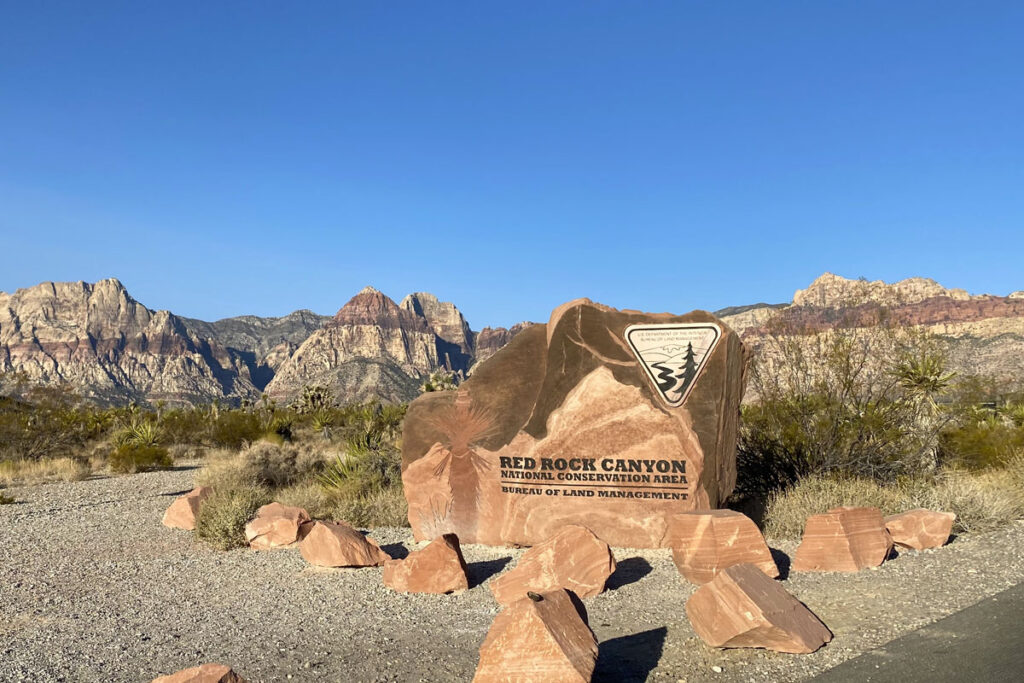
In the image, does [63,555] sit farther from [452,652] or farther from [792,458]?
[792,458]

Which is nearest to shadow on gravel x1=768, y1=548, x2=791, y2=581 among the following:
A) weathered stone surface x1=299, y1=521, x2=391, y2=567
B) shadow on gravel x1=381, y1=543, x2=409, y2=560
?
weathered stone surface x1=299, y1=521, x2=391, y2=567

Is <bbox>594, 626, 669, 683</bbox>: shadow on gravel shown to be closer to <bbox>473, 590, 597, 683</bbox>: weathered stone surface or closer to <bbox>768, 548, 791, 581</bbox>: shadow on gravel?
<bbox>473, 590, 597, 683</bbox>: weathered stone surface

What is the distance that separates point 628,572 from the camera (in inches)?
344

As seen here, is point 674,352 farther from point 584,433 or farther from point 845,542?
point 845,542

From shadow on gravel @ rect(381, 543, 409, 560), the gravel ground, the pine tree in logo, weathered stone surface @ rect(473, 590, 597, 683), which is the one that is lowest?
shadow on gravel @ rect(381, 543, 409, 560)

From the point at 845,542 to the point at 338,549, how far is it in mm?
5966

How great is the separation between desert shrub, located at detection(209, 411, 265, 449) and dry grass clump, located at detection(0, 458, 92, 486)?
6.20 meters

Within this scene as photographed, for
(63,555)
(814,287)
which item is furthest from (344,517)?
(814,287)

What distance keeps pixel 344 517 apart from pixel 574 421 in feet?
15.7

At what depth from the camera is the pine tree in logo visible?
10078 mm

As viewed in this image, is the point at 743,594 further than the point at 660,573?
No

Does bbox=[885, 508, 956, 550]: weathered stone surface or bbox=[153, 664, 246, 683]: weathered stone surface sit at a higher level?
bbox=[153, 664, 246, 683]: weathered stone surface

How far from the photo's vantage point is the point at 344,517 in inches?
496

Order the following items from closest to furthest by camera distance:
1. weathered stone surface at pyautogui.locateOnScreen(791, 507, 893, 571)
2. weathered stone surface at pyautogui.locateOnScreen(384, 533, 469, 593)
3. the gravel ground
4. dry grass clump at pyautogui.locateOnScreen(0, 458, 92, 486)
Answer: the gravel ground
weathered stone surface at pyautogui.locateOnScreen(384, 533, 469, 593)
weathered stone surface at pyautogui.locateOnScreen(791, 507, 893, 571)
dry grass clump at pyautogui.locateOnScreen(0, 458, 92, 486)
